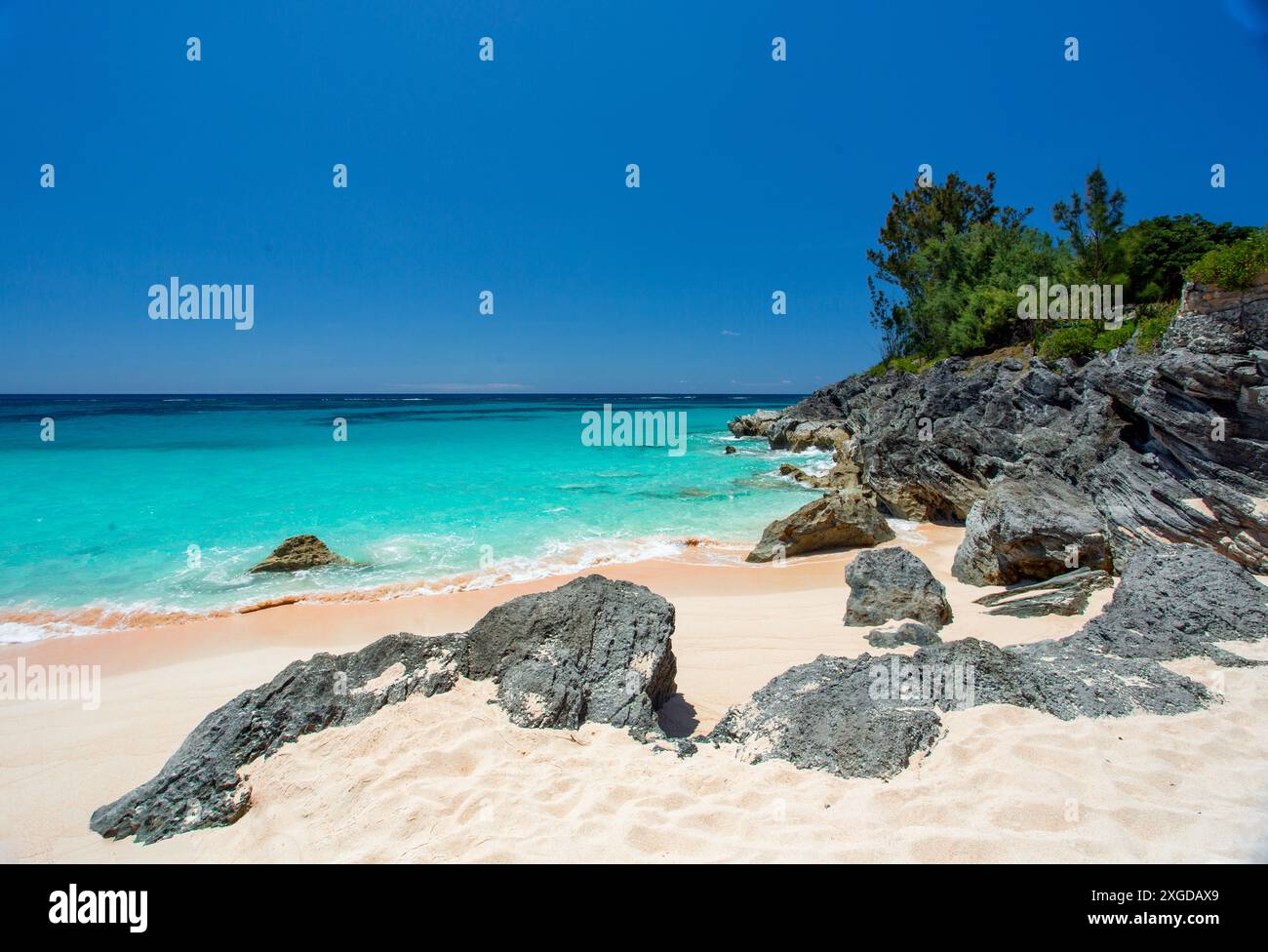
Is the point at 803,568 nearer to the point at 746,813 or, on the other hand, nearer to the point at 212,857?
the point at 746,813

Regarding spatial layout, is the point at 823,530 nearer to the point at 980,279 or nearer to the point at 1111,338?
the point at 1111,338

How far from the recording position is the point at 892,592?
7.93 meters

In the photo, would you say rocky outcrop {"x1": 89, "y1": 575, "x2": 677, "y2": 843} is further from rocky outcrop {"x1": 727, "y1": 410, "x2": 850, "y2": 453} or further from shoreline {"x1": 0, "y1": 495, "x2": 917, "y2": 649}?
rocky outcrop {"x1": 727, "y1": 410, "x2": 850, "y2": 453}

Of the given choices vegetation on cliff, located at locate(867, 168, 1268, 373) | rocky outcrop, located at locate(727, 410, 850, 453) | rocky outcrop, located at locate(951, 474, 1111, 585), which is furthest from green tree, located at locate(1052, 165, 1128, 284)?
rocky outcrop, located at locate(951, 474, 1111, 585)

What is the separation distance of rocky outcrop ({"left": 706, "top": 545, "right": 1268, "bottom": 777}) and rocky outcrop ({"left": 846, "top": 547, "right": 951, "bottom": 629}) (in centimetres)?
196

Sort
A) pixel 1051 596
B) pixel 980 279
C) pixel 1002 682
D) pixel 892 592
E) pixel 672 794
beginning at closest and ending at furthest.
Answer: pixel 672 794
pixel 1002 682
pixel 1051 596
pixel 892 592
pixel 980 279

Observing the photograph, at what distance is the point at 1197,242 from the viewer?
29.9 m

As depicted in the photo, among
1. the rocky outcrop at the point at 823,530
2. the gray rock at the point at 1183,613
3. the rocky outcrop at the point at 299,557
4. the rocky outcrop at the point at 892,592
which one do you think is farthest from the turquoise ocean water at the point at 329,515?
the gray rock at the point at 1183,613

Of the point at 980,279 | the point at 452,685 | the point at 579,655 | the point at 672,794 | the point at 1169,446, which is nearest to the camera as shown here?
the point at 672,794

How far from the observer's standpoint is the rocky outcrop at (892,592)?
7.64 m

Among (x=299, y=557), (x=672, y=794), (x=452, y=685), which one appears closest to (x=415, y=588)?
(x=299, y=557)

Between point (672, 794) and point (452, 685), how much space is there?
7.89 feet

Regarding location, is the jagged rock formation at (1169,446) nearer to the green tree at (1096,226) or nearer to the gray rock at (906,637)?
the gray rock at (906,637)
